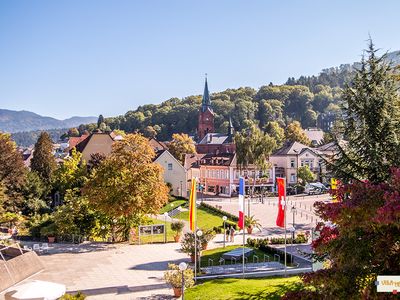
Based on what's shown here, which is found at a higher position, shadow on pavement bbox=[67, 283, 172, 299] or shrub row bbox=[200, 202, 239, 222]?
shrub row bbox=[200, 202, 239, 222]

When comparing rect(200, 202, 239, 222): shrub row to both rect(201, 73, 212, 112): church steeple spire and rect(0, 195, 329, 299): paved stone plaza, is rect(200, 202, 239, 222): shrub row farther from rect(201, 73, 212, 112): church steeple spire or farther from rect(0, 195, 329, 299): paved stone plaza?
rect(201, 73, 212, 112): church steeple spire

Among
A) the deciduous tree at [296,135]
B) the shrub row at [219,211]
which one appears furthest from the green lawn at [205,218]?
the deciduous tree at [296,135]

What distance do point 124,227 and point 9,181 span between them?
20432 mm

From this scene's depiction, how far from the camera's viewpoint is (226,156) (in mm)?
74000

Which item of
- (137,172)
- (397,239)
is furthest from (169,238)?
(397,239)

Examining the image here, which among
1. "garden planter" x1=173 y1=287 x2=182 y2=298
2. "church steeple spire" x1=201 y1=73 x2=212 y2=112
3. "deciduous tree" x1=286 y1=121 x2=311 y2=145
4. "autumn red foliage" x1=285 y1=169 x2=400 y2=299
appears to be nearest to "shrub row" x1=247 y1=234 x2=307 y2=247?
"garden planter" x1=173 y1=287 x2=182 y2=298

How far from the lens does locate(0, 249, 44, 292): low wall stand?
72.6 feet

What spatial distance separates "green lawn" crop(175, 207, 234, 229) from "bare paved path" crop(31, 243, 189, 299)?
10.9m

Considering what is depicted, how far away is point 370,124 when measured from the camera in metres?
15.2

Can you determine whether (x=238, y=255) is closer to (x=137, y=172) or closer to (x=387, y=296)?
(x=137, y=172)

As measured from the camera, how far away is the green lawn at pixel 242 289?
18.2 metres

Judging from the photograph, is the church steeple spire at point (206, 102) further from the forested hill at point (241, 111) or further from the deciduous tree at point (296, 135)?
the deciduous tree at point (296, 135)

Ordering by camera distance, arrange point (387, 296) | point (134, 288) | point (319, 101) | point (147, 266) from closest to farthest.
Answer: point (387, 296), point (134, 288), point (147, 266), point (319, 101)

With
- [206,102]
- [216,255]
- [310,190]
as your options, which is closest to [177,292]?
[216,255]
